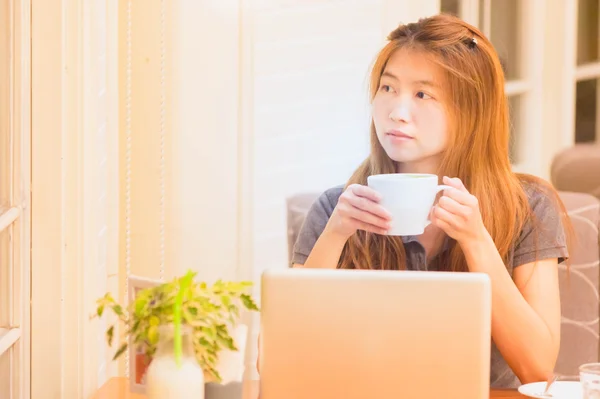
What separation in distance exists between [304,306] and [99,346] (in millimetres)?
657

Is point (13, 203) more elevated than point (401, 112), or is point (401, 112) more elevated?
point (401, 112)

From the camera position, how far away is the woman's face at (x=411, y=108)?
1694 millimetres

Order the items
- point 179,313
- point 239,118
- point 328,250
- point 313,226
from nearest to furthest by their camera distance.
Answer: point 179,313 → point 328,250 → point 313,226 → point 239,118

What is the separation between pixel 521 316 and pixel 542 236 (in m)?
0.23

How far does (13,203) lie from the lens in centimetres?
145

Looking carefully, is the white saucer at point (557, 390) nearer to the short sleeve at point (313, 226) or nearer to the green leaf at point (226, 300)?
the green leaf at point (226, 300)

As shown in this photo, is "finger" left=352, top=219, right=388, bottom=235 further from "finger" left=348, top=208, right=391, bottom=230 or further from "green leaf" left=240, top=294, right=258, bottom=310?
"green leaf" left=240, top=294, right=258, bottom=310

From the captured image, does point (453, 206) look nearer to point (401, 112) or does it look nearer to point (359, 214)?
point (359, 214)

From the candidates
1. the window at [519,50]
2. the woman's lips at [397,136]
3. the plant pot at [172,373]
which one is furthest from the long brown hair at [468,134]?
the window at [519,50]

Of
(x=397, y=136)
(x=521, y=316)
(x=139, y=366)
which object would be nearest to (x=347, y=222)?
(x=397, y=136)

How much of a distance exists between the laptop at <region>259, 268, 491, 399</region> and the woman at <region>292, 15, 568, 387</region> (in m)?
0.57

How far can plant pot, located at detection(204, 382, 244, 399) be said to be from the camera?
1.10 m

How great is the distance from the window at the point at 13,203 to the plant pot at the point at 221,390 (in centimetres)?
48

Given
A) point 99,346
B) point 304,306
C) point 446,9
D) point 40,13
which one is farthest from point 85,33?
point 446,9
